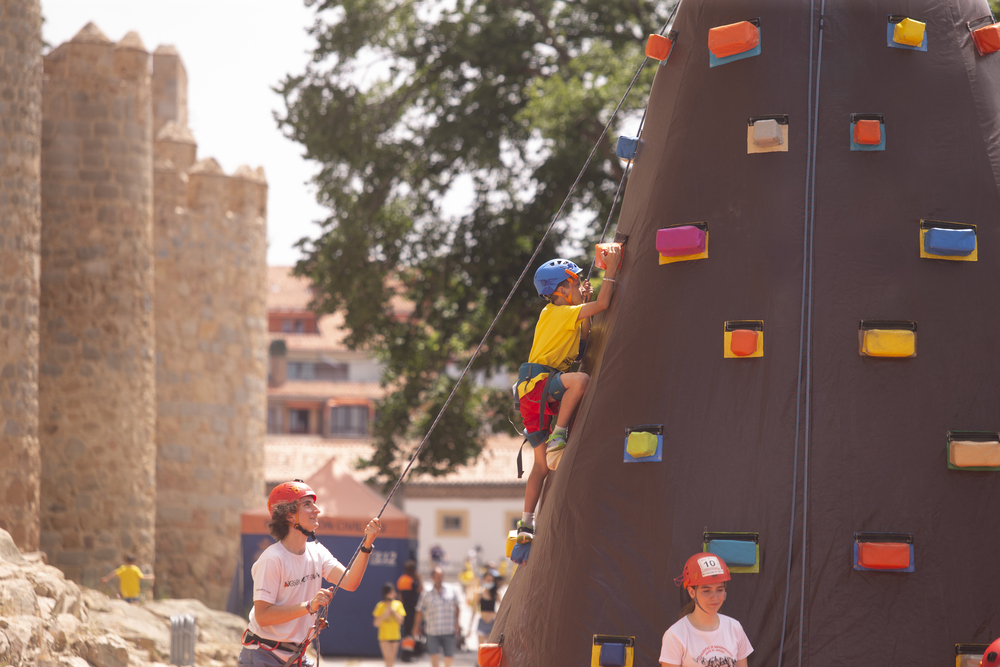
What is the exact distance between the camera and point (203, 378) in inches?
887

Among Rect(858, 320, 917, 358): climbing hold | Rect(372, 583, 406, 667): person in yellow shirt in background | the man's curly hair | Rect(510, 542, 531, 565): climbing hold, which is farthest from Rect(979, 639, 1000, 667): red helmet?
Rect(372, 583, 406, 667): person in yellow shirt in background

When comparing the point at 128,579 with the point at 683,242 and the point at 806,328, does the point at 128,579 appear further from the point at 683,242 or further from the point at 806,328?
the point at 806,328

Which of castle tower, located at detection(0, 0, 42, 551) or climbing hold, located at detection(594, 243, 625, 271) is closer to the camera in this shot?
climbing hold, located at detection(594, 243, 625, 271)

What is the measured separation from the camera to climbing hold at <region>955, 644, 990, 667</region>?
482 cm

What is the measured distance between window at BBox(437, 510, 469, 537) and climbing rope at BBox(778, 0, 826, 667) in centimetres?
4196

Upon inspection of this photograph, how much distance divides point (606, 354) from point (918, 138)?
1796 millimetres

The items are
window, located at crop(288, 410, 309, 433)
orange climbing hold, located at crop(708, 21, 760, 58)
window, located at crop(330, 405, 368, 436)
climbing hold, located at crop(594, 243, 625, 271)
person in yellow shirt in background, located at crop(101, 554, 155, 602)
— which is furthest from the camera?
window, located at crop(288, 410, 309, 433)

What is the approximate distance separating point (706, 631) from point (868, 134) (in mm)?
2427

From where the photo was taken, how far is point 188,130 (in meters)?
24.5

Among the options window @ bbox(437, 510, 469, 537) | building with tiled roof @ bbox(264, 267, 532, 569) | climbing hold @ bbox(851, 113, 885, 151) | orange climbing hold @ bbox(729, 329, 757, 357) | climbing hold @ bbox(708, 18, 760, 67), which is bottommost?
window @ bbox(437, 510, 469, 537)

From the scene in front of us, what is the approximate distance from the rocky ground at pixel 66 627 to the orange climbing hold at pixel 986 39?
739 centimetres

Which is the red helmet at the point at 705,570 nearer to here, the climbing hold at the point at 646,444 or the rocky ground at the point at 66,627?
the climbing hold at the point at 646,444

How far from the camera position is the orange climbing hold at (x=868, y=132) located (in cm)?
538

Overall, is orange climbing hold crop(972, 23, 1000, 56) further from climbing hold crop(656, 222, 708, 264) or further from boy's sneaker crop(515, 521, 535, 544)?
boy's sneaker crop(515, 521, 535, 544)
